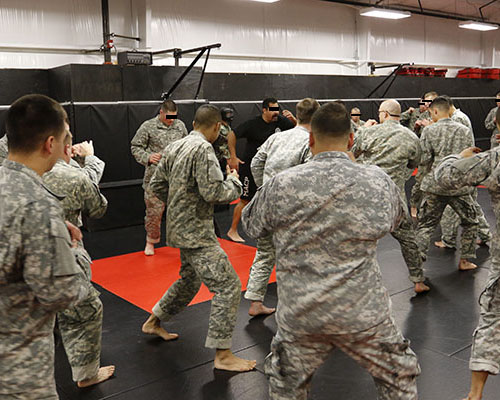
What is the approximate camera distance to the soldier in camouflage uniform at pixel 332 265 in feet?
6.72

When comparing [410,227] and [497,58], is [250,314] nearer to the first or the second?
[410,227]

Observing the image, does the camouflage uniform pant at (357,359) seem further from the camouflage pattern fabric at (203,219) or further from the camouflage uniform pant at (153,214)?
the camouflage uniform pant at (153,214)

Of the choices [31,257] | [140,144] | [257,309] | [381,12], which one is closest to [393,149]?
[257,309]

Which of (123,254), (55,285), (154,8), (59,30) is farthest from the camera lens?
(154,8)

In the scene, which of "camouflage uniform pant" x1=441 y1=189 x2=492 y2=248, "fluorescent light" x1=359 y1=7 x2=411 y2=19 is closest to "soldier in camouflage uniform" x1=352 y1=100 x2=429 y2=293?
"camouflage uniform pant" x1=441 y1=189 x2=492 y2=248

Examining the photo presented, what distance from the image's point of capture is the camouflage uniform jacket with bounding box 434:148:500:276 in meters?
2.61

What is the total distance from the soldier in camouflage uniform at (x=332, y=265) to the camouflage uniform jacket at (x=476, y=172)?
2.15ft

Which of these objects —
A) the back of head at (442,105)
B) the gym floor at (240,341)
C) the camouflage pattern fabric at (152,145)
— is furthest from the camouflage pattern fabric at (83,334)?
the back of head at (442,105)

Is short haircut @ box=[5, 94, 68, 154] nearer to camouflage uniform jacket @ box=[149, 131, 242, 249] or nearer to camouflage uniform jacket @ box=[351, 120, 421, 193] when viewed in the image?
camouflage uniform jacket @ box=[149, 131, 242, 249]

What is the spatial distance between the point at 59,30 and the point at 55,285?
8221 mm

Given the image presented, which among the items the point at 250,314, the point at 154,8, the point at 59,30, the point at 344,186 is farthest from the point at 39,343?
the point at 154,8

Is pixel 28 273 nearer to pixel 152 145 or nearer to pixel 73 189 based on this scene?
pixel 73 189

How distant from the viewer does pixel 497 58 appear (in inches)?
712

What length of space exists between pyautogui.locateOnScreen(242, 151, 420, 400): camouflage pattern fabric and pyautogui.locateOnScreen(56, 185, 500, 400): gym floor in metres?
1.06
